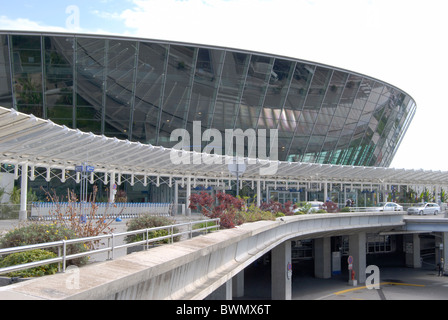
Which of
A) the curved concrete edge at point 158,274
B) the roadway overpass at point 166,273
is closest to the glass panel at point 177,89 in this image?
the roadway overpass at point 166,273

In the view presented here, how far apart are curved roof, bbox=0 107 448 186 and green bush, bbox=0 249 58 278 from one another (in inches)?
434

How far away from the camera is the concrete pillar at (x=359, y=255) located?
134 feet

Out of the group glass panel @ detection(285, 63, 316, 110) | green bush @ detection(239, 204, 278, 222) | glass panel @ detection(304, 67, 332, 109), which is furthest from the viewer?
glass panel @ detection(304, 67, 332, 109)

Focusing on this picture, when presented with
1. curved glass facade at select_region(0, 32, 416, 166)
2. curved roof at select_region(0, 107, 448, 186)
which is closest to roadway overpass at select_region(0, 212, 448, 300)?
curved roof at select_region(0, 107, 448, 186)

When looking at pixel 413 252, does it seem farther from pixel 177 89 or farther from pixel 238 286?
pixel 177 89

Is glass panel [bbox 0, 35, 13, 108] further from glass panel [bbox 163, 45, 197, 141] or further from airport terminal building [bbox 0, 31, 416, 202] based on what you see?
glass panel [bbox 163, 45, 197, 141]

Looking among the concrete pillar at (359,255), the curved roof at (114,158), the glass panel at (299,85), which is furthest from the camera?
the glass panel at (299,85)

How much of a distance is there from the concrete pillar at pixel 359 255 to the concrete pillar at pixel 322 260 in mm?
2200

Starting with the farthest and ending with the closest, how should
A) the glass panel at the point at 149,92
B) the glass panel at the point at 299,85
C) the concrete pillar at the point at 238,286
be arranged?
the glass panel at the point at 299,85
the glass panel at the point at 149,92
the concrete pillar at the point at 238,286

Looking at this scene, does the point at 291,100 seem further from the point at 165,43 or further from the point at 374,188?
the point at 374,188

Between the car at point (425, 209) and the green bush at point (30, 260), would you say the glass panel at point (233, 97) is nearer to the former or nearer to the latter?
the car at point (425, 209)

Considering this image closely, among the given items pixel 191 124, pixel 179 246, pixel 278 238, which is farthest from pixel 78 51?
pixel 179 246

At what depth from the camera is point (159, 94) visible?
4172 cm

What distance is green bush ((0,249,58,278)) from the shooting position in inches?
282
